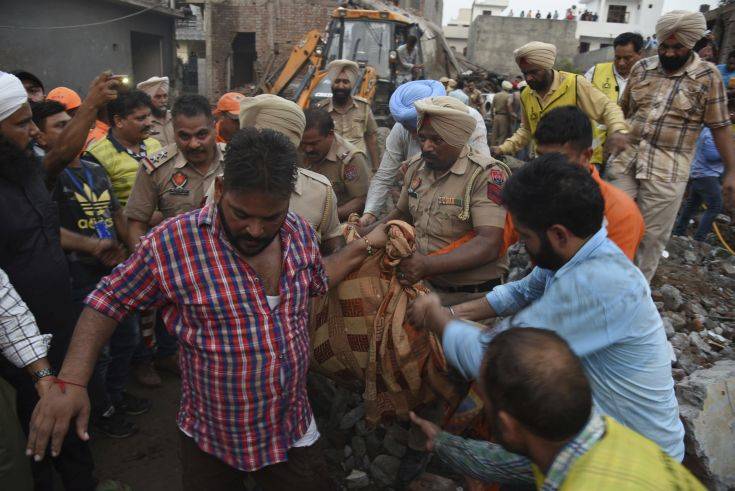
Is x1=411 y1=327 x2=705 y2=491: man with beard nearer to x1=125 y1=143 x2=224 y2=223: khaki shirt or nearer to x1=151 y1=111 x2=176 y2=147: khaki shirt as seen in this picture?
x1=125 y1=143 x2=224 y2=223: khaki shirt

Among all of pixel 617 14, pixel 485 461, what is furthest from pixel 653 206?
pixel 617 14

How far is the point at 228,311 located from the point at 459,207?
4.80 ft

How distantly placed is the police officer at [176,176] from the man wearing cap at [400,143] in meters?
1.20

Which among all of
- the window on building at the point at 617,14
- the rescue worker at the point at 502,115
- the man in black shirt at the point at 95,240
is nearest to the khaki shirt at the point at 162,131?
the man in black shirt at the point at 95,240

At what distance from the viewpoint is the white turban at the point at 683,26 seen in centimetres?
333

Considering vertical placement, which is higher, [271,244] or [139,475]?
[271,244]

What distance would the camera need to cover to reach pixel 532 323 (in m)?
1.66

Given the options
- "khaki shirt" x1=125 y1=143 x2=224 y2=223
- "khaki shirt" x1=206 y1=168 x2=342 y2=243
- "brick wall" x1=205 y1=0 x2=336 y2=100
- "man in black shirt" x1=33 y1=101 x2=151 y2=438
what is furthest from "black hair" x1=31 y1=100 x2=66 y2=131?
"brick wall" x1=205 y1=0 x2=336 y2=100

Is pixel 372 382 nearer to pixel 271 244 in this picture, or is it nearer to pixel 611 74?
pixel 271 244

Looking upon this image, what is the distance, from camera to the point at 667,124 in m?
3.63

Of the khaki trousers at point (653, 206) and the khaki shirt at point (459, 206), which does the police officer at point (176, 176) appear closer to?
the khaki shirt at point (459, 206)

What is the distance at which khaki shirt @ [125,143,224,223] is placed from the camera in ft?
10.0

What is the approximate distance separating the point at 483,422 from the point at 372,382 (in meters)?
0.52

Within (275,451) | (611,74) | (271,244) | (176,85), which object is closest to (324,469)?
(275,451)
